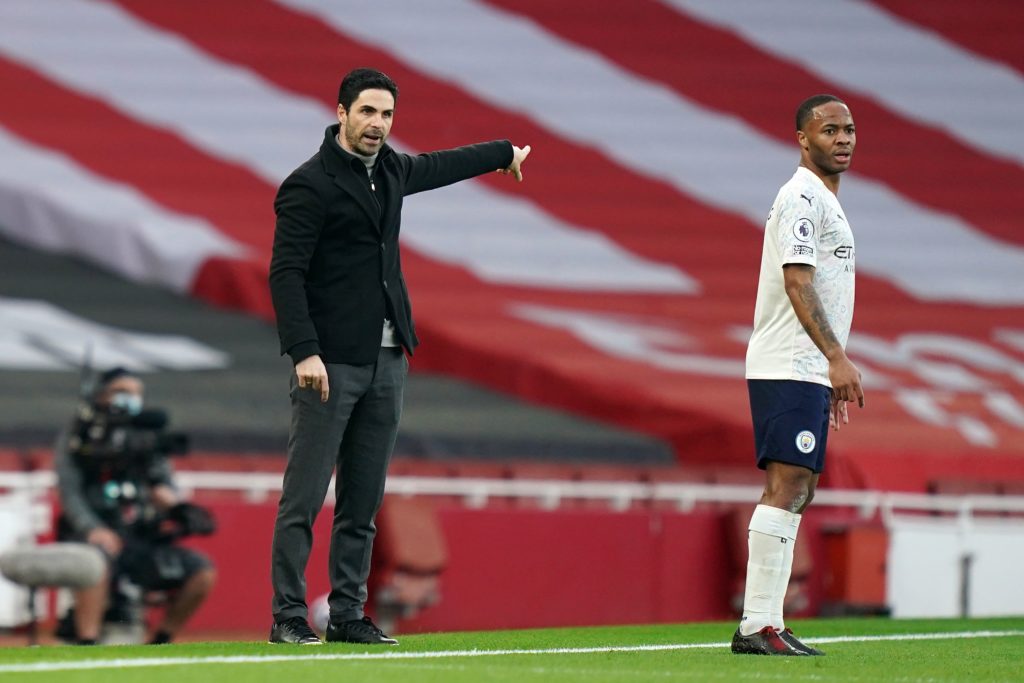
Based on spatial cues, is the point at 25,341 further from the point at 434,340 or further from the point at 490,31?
the point at 490,31

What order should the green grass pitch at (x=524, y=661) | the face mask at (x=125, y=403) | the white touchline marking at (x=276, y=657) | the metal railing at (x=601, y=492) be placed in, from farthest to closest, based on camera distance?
the metal railing at (x=601, y=492), the face mask at (x=125, y=403), the white touchline marking at (x=276, y=657), the green grass pitch at (x=524, y=661)

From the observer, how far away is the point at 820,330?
5.13m

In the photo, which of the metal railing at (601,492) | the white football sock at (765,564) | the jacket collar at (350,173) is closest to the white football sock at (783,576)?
the white football sock at (765,564)

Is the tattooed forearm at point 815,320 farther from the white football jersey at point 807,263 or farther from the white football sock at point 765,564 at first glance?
the white football sock at point 765,564

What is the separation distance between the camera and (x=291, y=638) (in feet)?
17.4

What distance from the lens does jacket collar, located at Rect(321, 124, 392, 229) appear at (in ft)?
17.7

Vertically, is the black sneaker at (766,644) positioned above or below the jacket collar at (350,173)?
below

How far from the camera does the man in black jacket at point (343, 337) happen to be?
5.32 meters

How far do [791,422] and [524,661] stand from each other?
96 centimetres

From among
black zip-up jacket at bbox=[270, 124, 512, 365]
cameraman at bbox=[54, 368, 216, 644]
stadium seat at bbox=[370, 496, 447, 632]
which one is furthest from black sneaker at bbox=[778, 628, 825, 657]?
stadium seat at bbox=[370, 496, 447, 632]

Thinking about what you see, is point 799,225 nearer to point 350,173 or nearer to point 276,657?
point 350,173

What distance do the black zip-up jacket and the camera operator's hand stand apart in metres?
3.27

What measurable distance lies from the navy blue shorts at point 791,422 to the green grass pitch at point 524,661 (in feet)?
1.75

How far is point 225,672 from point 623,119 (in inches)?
562
